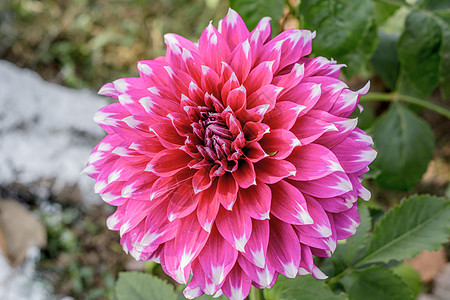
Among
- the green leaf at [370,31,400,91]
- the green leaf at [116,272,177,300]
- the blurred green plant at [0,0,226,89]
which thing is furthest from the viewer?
the blurred green plant at [0,0,226,89]

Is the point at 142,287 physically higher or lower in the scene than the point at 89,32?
higher

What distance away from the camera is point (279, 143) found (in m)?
0.74

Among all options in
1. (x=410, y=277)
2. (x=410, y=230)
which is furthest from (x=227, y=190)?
(x=410, y=277)

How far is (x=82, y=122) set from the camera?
206 centimetres

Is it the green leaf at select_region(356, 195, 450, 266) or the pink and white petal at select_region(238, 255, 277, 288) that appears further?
the green leaf at select_region(356, 195, 450, 266)

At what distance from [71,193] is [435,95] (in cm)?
196

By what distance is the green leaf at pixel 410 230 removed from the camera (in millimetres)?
983

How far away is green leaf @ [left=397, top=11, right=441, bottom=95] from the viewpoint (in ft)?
3.74

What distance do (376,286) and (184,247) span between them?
0.56m

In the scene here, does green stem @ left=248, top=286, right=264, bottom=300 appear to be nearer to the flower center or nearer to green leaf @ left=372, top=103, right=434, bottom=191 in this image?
the flower center

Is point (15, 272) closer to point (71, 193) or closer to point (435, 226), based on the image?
point (71, 193)

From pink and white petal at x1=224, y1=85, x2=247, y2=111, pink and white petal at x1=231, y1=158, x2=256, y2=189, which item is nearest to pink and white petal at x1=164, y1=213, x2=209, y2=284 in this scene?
pink and white petal at x1=231, y1=158, x2=256, y2=189

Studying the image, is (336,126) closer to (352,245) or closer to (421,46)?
(352,245)

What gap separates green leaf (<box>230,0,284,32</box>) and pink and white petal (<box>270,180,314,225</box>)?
0.46 meters
